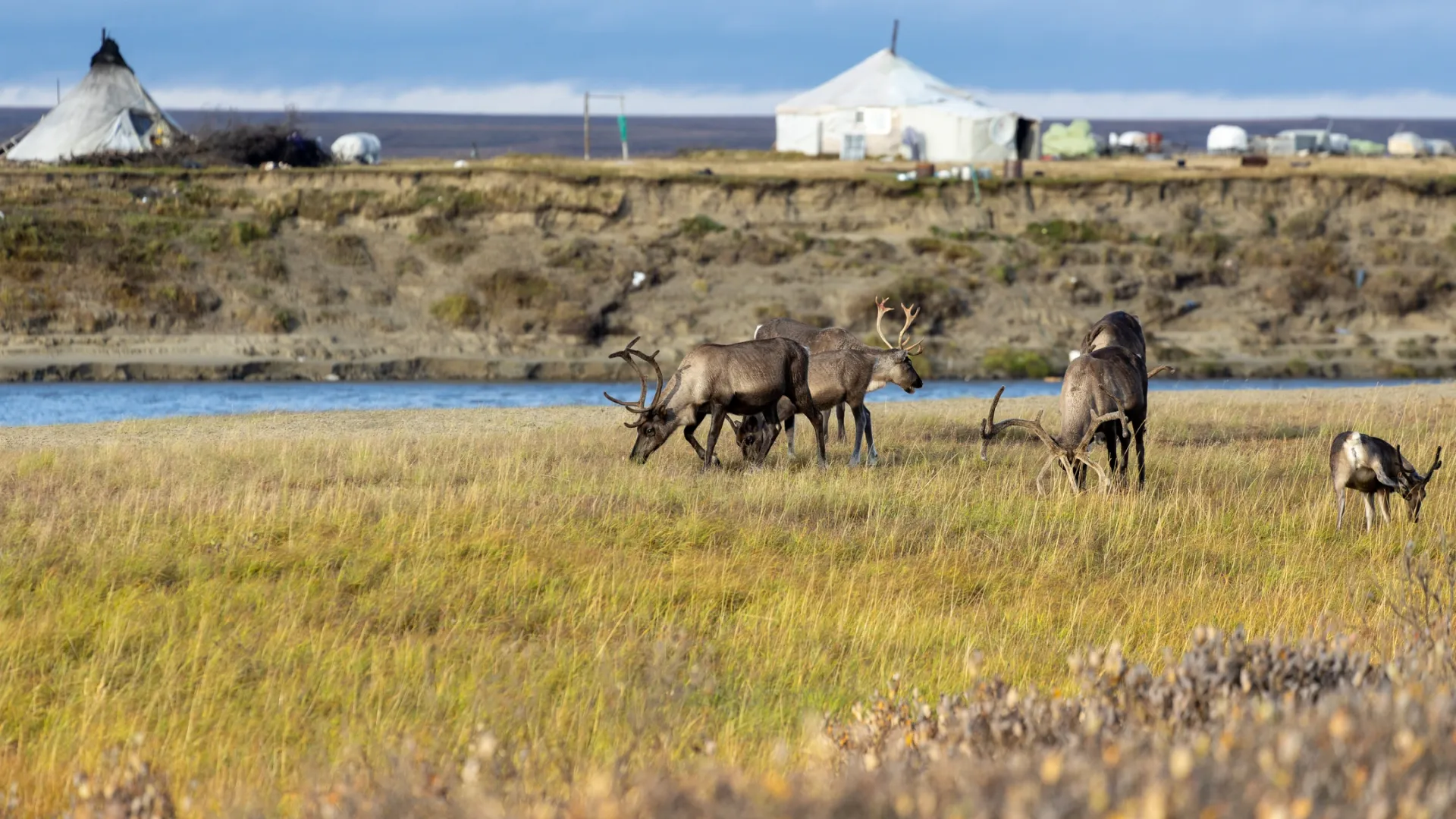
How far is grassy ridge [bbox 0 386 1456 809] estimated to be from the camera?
6.57 meters

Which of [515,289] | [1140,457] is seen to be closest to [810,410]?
[1140,457]

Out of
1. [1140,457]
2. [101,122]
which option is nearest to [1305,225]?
[1140,457]

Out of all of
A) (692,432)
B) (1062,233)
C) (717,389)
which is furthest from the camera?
(1062,233)

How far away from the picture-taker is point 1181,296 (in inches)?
1935

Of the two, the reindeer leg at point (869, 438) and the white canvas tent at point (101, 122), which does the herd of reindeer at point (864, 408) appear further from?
the white canvas tent at point (101, 122)

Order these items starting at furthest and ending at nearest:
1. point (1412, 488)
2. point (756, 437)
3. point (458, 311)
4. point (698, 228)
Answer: point (698, 228) < point (458, 311) < point (756, 437) < point (1412, 488)

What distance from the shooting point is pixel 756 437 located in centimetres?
1548

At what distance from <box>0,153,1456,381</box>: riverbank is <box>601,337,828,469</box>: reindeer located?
93.6ft

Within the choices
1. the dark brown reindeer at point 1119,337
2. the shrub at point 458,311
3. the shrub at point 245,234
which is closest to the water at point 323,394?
the shrub at point 458,311

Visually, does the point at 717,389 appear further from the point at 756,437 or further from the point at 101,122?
the point at 101,122

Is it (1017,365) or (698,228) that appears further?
(698,228)

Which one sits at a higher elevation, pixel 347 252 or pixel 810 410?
pixel 810 410

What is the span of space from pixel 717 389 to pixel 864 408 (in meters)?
2.50

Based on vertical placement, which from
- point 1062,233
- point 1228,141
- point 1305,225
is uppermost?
point 1228,141
